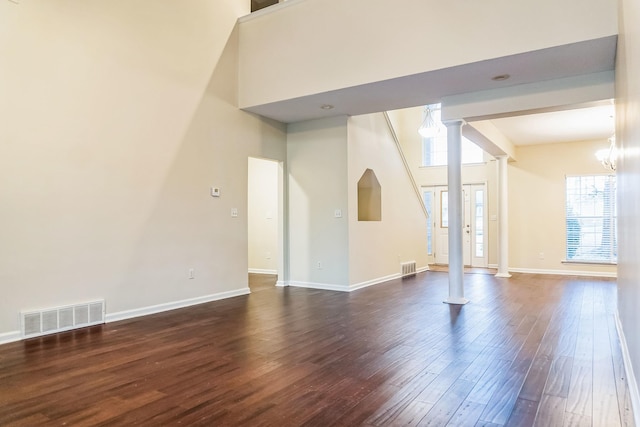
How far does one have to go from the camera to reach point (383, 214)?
7.15 meters

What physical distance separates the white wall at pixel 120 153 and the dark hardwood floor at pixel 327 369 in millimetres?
629

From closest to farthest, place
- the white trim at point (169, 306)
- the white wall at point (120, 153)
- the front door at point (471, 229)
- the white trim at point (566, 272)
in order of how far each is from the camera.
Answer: the white wall at point (120, 153) < the white trim at point (169, 306) < the white trim at point (566, 272) < the front door at point (471, 229)

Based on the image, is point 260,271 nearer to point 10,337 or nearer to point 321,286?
point 321,286

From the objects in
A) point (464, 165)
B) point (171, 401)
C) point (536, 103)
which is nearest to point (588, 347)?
point (536, 103)

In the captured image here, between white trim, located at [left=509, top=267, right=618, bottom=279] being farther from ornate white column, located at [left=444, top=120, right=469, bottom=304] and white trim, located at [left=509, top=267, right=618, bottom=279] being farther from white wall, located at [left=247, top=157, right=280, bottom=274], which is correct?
white wall, located at [left=247, top=157, right=280, bottom=274]

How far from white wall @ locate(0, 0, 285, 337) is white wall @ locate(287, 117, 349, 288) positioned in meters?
0.97

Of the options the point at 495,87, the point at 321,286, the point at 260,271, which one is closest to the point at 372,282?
the point at 321,286

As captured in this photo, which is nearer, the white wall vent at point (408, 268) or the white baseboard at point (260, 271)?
the white wall vent at point (408, 268)

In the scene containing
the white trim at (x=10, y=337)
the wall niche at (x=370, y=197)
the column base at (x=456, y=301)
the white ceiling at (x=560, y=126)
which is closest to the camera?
the white trim at (x=10, y=337)

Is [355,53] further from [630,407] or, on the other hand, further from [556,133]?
[556,133]

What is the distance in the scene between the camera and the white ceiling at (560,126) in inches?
237

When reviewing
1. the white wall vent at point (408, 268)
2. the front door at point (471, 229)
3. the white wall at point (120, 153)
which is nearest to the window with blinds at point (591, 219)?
the front door at point (471, 229)

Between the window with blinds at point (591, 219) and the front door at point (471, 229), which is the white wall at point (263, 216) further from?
the window with blinds at point (591, 219)

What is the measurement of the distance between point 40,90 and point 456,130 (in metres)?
4.69
